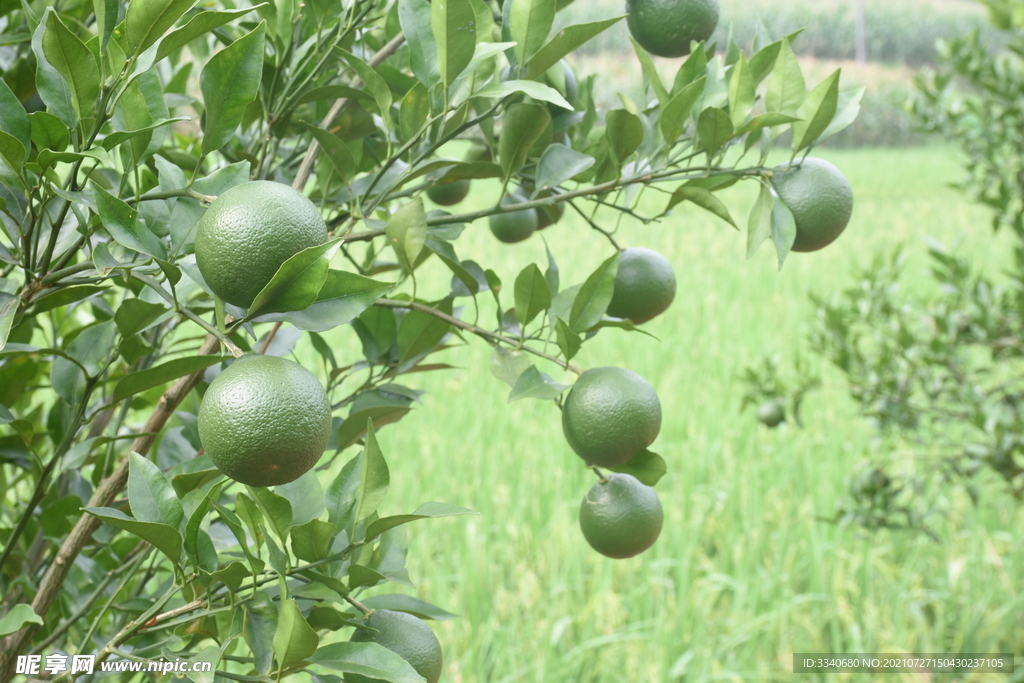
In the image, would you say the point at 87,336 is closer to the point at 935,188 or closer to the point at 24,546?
the point at 24,546

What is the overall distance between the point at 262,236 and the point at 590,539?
0.32 meters

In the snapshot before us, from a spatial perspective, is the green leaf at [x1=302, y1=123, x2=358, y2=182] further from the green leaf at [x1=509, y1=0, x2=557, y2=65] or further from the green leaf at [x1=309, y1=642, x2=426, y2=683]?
the green leaf at [x1=309, y1=642, x2=426, y2=683]

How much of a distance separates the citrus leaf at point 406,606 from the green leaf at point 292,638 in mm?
124

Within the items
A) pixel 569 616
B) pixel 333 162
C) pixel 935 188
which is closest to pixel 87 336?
pixel 333 162

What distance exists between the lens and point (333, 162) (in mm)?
572

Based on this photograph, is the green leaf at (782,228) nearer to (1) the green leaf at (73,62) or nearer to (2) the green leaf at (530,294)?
(2) the green leaf at (530,294)

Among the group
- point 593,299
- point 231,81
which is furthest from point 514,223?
point 231,81

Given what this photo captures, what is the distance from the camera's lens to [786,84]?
558mm

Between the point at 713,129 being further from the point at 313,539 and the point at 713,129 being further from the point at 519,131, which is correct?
the point at 313,539

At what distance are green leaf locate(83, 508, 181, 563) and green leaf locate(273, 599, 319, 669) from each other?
0.24 ft

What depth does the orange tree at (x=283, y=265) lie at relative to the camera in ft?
1.30

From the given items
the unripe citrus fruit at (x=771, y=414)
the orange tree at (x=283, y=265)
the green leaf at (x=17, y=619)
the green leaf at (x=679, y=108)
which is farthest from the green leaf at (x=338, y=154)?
the unripe citrus fruit at (x=771, y=414)

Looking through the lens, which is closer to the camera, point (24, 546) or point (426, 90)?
point (426, 90)

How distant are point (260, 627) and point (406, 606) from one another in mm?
111
